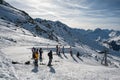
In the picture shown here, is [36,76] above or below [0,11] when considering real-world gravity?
below

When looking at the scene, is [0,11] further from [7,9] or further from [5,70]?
[5,70]

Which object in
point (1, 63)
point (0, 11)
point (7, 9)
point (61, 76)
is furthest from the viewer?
point (7, 9)

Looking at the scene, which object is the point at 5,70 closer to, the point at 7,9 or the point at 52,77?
the point at 52,77

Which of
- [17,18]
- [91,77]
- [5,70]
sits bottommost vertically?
[91,77]

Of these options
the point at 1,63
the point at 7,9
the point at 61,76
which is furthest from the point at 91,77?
the point at 7,9

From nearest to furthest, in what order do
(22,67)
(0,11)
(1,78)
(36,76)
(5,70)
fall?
1. (1,78)
2. (5,70)
3. (36,76)
4. (22,67)
5. (0,11)

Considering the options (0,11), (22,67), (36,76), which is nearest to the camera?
(36,76)

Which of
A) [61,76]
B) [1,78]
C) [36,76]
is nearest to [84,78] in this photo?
[61,76]

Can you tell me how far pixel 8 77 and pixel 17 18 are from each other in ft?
554

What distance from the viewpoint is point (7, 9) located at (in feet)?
623

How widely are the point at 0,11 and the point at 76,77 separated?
519 ft

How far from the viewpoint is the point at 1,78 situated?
747 inches

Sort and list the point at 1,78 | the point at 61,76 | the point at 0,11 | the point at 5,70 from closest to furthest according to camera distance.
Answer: the point at 1,78, the point at 5,70, the point at 61,76, the point at 0,11

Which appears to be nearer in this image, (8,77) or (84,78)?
(8,77)
